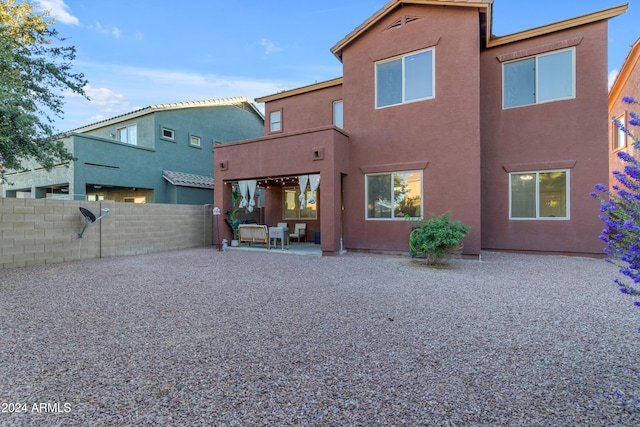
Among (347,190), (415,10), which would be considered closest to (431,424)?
(347,190)

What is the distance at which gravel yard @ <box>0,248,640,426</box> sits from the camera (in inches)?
83.9

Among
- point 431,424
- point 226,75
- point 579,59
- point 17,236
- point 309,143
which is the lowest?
point 431,424

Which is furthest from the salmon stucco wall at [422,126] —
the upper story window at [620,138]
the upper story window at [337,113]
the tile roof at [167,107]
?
the tile roof at [167,107]

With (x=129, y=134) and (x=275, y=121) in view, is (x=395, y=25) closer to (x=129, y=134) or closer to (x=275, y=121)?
(x=275, y=121)

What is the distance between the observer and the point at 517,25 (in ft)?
31.4

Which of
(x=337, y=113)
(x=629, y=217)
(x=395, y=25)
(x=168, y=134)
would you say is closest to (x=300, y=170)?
(x=337, y=113)

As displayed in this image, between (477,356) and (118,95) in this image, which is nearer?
(477,356)

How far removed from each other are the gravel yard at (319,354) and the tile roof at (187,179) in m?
10.4

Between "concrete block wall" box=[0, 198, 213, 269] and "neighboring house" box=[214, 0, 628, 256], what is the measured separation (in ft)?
13.1

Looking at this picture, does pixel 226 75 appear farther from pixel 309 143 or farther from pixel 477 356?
pixel 477 356

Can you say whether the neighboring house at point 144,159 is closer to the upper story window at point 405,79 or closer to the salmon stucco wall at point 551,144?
the upper story window at point 405,79

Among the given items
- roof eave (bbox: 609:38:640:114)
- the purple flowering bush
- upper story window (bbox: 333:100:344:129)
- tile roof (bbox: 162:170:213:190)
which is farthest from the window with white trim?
roof eave (bbox: 609:38:640:114)

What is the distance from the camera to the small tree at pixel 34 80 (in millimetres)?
6734

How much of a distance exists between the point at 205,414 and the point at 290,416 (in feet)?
1.91
